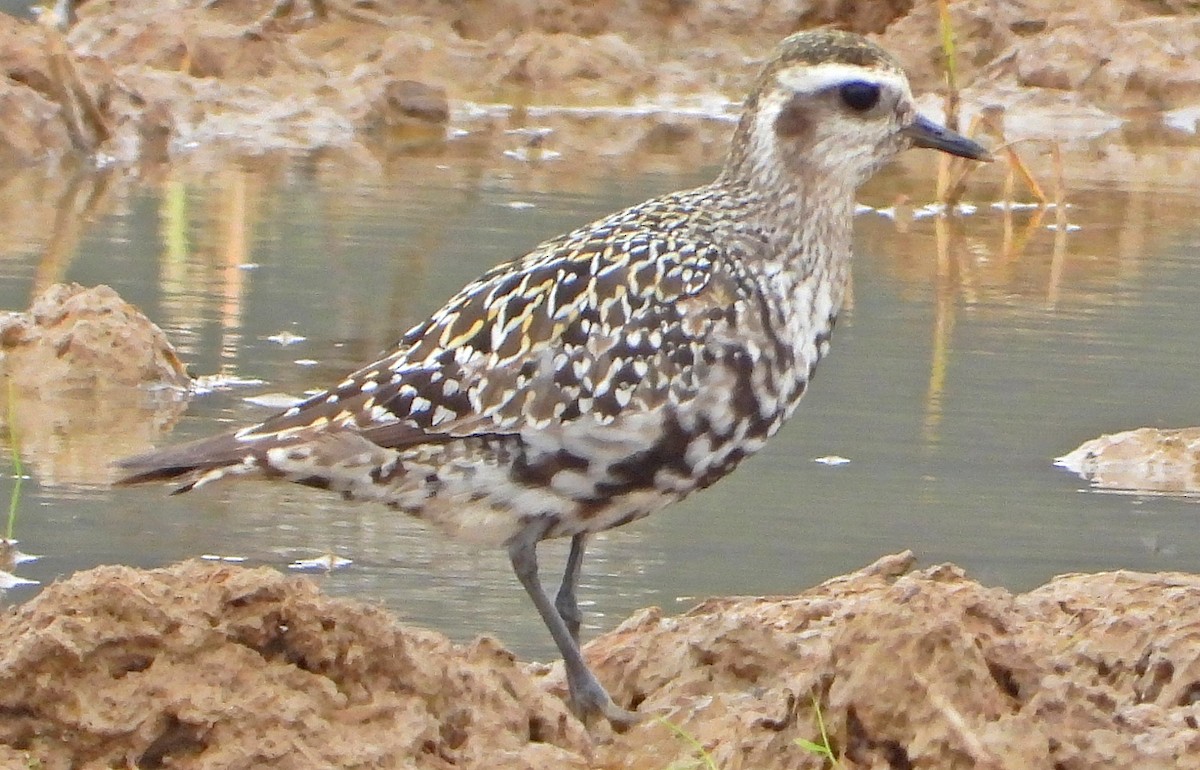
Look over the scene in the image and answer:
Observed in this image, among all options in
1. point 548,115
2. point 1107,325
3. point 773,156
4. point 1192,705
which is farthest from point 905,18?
point 1192,705

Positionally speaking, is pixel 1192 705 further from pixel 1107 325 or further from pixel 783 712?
pixel 1107 325

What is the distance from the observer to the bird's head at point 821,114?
6.12 meters

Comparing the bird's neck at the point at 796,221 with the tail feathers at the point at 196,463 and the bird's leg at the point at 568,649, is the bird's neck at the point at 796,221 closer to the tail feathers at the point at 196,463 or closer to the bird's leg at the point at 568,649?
the bird's leg at the point at 568,649

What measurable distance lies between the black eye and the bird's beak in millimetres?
143

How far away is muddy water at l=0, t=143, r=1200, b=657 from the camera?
653 centimetres

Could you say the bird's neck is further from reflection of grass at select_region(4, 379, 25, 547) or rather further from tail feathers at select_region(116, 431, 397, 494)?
reflection of grass at select_region(4, 379, 25, 547)

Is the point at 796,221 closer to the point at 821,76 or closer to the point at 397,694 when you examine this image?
the point at 821,76

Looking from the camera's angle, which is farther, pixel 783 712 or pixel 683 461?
pixel 683 461

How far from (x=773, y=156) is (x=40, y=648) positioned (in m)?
2.45

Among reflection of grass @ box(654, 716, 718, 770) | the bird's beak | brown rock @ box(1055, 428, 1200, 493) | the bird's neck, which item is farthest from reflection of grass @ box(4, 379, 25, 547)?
brown rock @ box(1055, 428, 1200, 493)

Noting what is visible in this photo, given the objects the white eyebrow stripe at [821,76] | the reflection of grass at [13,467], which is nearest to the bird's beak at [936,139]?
the white eyebrow stripe at [821,76]

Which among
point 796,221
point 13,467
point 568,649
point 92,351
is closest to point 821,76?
point 796,221

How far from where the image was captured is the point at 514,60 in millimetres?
18672

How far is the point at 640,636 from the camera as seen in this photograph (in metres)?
5.54
